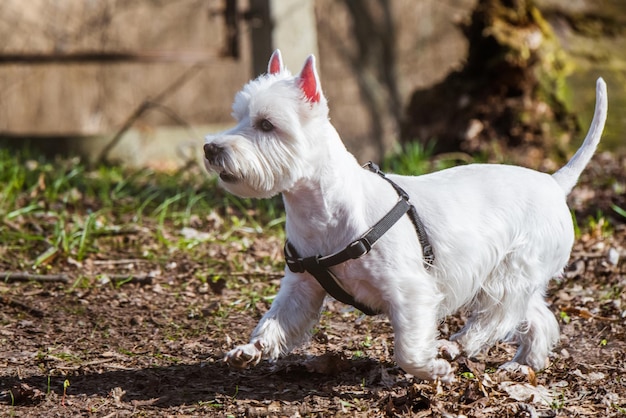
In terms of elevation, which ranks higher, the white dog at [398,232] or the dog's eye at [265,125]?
the dog's eye at [265,125]

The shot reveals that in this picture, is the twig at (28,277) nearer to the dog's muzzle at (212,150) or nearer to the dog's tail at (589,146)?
the dog's muzzle at (212,150)

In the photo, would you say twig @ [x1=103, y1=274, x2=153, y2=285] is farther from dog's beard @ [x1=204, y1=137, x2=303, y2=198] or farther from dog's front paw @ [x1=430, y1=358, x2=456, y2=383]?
dog's front paw @ [x1=430, y1=358, x2=456, y2=383]

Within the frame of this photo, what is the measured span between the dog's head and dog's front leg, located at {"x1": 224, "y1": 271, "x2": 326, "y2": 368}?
48 centimetres

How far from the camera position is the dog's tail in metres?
4.05

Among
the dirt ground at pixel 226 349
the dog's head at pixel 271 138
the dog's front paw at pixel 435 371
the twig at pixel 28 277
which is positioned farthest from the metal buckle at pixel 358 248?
the twig at pixel 28 277

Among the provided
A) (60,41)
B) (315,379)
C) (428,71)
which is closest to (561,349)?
(315,379)

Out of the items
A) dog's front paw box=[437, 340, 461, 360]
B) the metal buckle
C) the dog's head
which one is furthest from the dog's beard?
dog's front paw box=[437, 340, 461, 360]

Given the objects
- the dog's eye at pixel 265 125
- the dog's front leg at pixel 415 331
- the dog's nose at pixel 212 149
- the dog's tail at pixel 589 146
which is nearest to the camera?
the dog's nose at pixel 212 149

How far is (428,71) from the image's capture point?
9430 mm

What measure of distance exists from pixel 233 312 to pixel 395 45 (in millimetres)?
5437

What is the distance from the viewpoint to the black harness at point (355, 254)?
3.40 metres

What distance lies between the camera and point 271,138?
10.8 feet

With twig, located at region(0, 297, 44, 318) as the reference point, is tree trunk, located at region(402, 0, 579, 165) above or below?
above

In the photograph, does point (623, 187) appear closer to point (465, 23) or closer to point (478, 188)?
point (465, 23)
